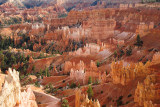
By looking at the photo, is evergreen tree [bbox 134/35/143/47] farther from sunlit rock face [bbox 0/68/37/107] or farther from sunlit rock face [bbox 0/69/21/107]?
sunlit rock face [bbox 0/69/21/107]

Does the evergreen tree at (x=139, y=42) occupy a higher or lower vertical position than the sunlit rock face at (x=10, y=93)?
lower

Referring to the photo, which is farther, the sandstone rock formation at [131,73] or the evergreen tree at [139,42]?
the evergreen tree at [139,42]

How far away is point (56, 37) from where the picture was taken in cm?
9481

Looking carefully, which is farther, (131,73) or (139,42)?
(139,42)

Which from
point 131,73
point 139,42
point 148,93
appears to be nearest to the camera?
point 148,93

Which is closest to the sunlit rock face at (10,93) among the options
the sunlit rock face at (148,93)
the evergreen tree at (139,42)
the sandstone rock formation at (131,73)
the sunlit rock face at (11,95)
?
the sunlit rock face at (11,95)

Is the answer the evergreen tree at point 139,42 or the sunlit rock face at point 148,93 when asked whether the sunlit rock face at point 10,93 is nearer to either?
the sunlit rock face at point 148,93

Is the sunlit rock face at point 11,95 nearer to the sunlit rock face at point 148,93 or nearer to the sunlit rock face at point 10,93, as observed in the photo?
the sunlit rock face at point 10,93

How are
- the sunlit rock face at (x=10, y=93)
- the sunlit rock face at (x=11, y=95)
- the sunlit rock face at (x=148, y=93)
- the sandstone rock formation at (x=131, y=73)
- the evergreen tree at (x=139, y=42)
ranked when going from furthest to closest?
1. the evergreen tree at (x=139, y=42)
2. the sandstone rock formation at (x=131, y=73)
3. the sunlit rock face at (x=148, y=93)
4. the sunlit rock face at (x=11, y=95)
5. the sunlit rock face at (x=10, y=93)

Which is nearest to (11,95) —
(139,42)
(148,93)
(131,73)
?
(148,93)

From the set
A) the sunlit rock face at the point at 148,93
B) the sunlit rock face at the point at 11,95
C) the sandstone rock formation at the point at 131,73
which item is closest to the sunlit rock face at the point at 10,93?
the sunlit rock face at the point at 11,95

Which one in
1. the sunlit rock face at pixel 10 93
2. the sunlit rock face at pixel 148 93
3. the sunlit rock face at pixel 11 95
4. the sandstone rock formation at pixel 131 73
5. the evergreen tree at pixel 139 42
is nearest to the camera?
the sunlit rock face at pixel 10 93

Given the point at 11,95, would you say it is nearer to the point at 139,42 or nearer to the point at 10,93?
the point at 10,93

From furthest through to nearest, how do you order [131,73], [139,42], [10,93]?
[139,42], [131,73], [10,93]
